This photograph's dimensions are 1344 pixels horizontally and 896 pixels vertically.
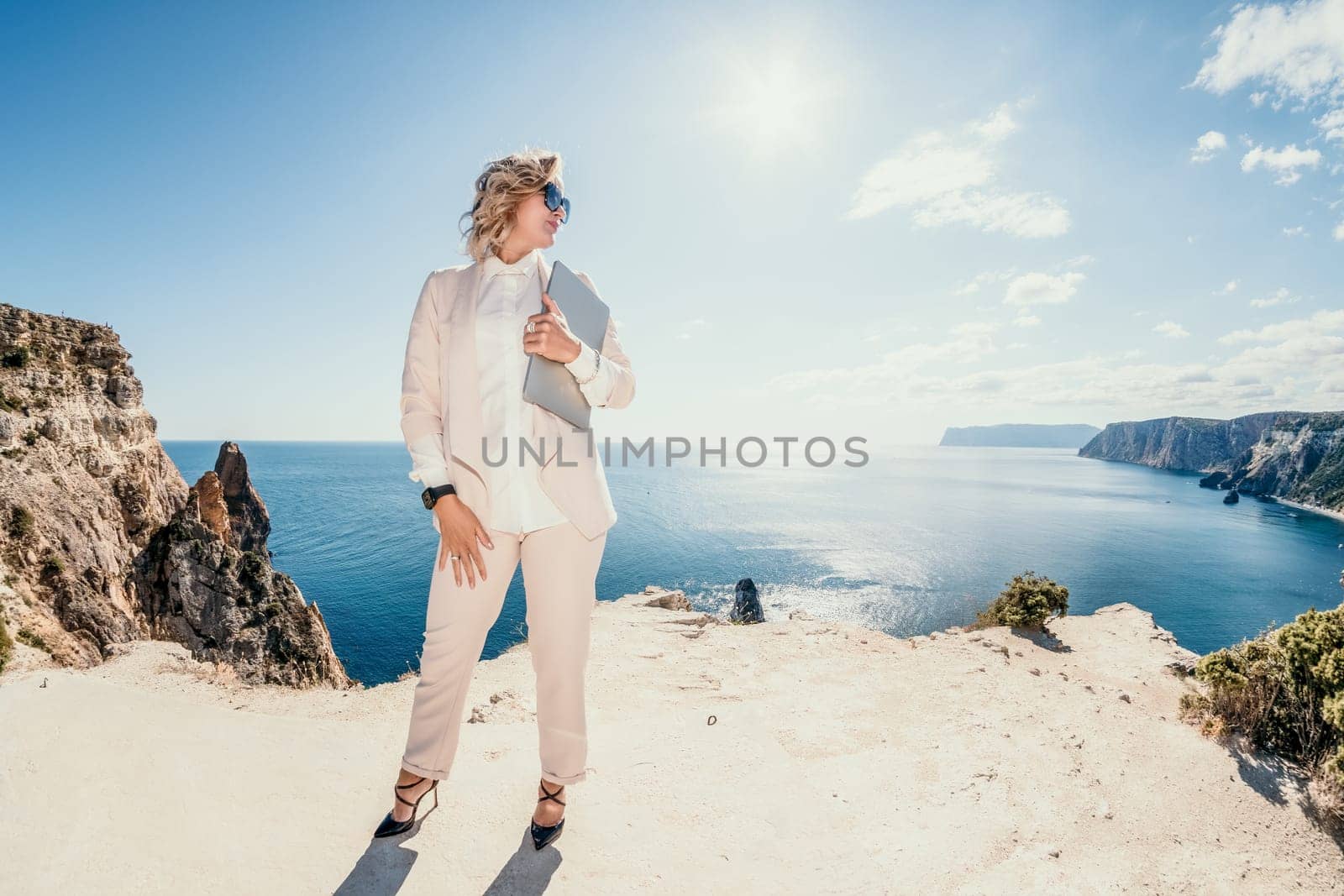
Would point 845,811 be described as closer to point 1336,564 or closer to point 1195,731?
point 1195,731

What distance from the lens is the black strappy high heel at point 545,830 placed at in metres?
2.44

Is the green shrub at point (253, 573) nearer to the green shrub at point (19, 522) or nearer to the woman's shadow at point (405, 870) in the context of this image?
the green shrub at point (19, 522)

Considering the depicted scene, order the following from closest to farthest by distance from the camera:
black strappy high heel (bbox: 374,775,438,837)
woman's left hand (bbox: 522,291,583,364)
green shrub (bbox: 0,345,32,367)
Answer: woman's left hand (bbox: 522,291,583,364) → black strappy high heel (bbox: 374,775,438,837) → green shrub (bbox: 0,345,32,367)

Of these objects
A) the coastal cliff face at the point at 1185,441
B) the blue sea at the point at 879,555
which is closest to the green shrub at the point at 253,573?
the blue sea at the point at 879,555

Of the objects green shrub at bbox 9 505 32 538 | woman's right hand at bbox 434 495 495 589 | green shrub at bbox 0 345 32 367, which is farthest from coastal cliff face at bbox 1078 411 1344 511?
green shrub at bbox 0 345 32 367

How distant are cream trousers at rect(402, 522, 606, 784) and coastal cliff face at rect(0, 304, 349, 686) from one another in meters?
14.4

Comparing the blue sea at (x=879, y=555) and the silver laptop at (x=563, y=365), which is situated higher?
the silver laptop at (x=563, y=365)

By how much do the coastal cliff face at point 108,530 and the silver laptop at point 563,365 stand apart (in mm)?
15320

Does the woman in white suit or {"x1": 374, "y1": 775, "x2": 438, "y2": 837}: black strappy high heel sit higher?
the woman in white suit

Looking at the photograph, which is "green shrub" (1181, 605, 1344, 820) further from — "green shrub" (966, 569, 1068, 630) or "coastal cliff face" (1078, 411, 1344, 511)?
"coastal cliff face" (1078, 411, 1344, 511)

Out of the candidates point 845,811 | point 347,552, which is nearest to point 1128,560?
point 845,811

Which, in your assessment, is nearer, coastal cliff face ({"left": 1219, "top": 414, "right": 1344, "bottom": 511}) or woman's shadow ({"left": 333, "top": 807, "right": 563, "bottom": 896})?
woman's shadow ({"left": 333, "top": 807, "right": 563, "bottom": 896})

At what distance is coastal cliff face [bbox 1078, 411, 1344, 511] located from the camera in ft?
289

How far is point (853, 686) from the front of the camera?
5789 millimetres
